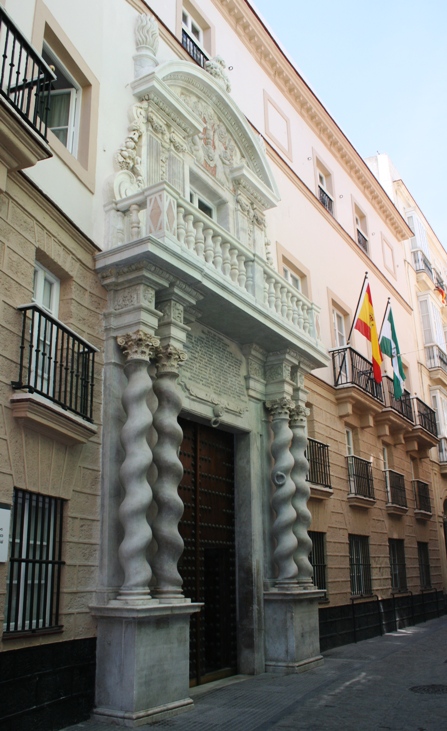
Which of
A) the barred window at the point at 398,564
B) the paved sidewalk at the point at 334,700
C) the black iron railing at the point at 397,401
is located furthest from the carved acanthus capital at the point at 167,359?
the barred window at the point at 398,564

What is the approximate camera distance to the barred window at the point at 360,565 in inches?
599

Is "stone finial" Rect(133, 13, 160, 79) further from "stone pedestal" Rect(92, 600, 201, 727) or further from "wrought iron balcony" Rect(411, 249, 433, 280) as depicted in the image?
"wrought iron balcony" Rect(411, 249, 433, 280)

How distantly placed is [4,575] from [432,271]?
25.7m

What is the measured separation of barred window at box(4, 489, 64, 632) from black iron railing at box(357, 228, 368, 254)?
1498 cm

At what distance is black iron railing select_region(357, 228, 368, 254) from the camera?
793 inches

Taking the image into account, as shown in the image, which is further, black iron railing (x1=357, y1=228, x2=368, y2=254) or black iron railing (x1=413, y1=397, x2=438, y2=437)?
black iron railing (x1=413, y1=397, x2=438, y2=437)

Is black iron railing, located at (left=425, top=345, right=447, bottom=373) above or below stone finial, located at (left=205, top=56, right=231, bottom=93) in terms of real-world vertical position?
below

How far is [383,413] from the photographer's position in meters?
17.5

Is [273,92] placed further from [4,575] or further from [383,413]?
[4,575]

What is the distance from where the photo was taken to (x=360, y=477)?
1593 cm

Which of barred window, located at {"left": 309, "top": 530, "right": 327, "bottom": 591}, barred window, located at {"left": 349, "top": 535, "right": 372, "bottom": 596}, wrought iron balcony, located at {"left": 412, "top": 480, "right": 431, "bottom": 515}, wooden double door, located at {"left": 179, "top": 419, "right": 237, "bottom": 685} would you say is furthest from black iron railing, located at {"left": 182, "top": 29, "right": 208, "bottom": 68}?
wrought iron balcony, located at {"left": 412, "top": 480, "right": 431, "bottom": 515}

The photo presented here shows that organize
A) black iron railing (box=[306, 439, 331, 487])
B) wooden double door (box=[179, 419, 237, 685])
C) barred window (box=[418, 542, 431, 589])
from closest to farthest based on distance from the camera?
wooden double door (box=[179, 419, 237, 685]), black iron railing (box=[306, 439, 331, 487]), barred window (box=[418, 542, 431, 589])

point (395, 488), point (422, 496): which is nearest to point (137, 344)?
point (395, 488)

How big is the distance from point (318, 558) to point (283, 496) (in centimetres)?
300
